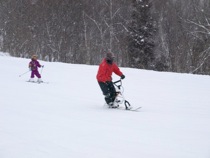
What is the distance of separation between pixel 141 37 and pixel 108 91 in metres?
25.8

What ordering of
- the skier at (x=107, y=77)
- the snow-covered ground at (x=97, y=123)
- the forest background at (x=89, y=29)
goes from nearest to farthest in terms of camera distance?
the snow-covered ground at (x=97, y=123), the skier at (x=107, y=77), the forest background at (x=89, y=29)

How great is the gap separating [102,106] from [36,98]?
250 cm

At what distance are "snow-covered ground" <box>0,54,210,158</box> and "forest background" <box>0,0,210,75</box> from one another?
25917 millimetres

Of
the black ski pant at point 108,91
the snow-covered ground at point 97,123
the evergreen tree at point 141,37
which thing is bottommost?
the snow-covered ground at point 97,123

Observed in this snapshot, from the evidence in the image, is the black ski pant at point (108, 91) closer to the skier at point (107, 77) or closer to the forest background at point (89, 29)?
the skier at point (107, 77)

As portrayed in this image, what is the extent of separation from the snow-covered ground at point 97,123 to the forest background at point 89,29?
2592 cm

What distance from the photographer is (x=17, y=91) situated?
13594 millimetres

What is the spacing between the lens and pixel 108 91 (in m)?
10.9

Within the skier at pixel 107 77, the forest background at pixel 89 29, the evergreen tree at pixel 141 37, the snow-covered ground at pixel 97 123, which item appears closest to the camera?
the snow-covered ground at pixel 97 123

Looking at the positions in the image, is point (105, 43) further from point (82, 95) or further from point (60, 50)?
point (82, 95)

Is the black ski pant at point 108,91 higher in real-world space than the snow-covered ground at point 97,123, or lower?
higher

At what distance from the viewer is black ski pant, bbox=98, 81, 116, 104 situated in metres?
10.9

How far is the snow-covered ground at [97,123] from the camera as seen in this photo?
604 centimetres

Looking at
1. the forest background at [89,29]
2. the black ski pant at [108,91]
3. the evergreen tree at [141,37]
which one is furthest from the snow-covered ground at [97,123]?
the forest background at [89,29]
